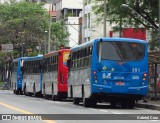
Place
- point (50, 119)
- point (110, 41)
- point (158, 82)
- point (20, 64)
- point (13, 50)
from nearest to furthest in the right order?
point (50, 119), point (110, 41), point (158, 82), point (20, 64), point (13, 50)

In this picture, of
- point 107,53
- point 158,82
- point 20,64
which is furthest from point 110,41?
point 20,64

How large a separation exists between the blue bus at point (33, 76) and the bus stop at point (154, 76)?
11.1 meters

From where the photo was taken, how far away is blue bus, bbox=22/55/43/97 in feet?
140

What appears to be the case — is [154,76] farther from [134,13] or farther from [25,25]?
[25,25]

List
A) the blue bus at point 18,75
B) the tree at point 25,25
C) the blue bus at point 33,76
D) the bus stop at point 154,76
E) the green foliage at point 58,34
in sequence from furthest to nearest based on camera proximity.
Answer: the green foliage at point 58,34, the tree at point 25,25, the blue bus at point 18,75, the blue bus at point 33,76, the bus stop at point 154,76

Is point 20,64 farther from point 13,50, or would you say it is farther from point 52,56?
point 13,50

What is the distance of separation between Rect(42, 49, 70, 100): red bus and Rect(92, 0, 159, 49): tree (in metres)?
3.70

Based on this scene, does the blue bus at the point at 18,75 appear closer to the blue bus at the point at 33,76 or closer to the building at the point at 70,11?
the blue bus at the point at 33,76

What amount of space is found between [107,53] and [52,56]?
12.1 meters

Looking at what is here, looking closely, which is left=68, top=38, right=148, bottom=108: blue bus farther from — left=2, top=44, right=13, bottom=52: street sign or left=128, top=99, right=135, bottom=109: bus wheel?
left=2, top=44, right=13, bottom=52: street sign

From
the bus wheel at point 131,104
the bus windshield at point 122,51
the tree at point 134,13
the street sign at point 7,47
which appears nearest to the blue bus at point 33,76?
the tree at point 134,13

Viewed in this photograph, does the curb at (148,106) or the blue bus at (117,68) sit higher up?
the blue bus at (117,68)

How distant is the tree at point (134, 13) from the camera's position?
35188 mm

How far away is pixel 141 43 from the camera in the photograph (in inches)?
1038
